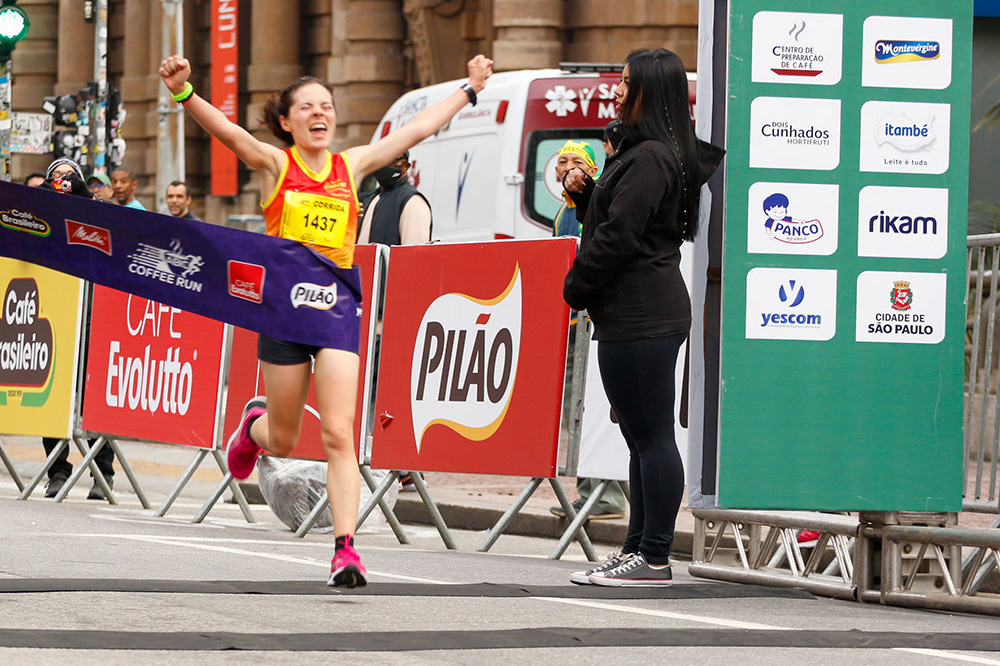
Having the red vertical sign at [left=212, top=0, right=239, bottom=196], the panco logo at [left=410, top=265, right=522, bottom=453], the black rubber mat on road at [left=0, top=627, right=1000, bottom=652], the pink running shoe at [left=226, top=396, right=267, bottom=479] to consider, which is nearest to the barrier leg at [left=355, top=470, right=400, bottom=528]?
the panco logo at [left=410, top=265, right=522, bottom=453]

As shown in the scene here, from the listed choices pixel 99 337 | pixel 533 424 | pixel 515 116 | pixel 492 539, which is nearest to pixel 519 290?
pixel 533 424

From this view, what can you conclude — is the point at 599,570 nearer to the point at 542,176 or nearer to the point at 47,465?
the point at 47,465

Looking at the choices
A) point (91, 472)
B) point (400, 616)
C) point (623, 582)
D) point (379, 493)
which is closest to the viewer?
point (400, 616)

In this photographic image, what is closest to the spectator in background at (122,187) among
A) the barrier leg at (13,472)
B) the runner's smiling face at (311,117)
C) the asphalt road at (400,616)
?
the barrier leg at (13,472)

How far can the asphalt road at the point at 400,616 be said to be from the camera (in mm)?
5488

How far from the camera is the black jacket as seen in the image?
7355 millimetres

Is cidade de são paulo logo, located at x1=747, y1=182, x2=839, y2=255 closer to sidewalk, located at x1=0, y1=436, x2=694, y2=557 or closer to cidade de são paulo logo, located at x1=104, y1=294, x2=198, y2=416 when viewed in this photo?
sidewalk, located at x1=0, y1=436, x2=694, y2=557

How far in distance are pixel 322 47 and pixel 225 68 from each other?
6.01 feet

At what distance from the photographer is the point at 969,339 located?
835 cm

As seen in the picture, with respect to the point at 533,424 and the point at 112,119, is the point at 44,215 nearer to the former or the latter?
the point at 533,424

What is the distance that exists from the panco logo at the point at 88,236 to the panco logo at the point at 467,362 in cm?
260

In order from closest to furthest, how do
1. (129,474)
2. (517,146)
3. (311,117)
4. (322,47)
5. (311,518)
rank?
1. (311,117)
2. (311,518)
3. (129,474)
4. (517,146)
5. (322,47)

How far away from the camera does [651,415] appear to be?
7.48m

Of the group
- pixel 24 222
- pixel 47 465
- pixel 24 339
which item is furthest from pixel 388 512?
pixel 24 339
